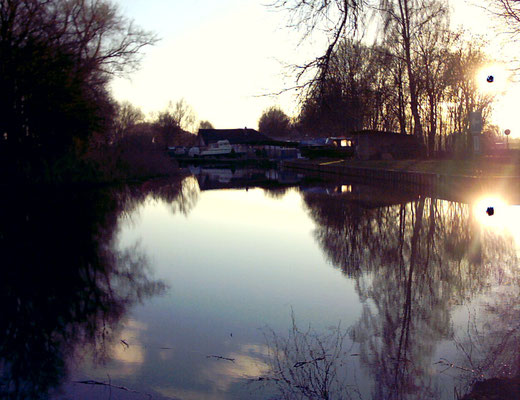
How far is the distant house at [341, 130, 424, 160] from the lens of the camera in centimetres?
4219

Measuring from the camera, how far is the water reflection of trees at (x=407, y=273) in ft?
16.7

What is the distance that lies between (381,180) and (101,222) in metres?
20.9

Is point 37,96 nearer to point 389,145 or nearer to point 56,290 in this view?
point 56,290

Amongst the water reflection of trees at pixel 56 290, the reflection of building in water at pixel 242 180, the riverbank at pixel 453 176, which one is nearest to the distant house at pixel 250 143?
the reflection of building in water at pixel 242 180

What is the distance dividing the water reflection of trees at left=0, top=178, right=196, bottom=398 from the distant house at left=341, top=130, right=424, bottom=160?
3038cm

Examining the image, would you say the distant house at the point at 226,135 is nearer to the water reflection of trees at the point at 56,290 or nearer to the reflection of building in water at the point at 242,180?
the reflection of building in water at the point at 242,180

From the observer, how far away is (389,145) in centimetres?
4291

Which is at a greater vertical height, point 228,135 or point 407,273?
point 228,135

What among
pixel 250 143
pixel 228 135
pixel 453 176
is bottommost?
pixel 453 176

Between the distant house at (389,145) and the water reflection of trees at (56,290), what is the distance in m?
30.4

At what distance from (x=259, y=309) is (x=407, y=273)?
279 centimetres

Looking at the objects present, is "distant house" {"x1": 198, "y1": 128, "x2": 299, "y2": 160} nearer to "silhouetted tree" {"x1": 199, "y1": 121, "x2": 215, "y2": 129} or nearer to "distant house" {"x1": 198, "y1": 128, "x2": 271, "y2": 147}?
"distant house" {"x1": 198, "y1": 128, "x2": 271, "y2": 147}

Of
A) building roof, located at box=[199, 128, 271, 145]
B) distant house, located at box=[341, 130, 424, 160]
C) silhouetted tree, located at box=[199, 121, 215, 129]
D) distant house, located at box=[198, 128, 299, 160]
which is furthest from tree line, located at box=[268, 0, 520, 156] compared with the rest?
silhouetted tree, located at box=[199, 121, 215, 129]

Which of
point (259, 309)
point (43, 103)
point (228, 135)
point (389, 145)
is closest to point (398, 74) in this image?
point (389, 145)
